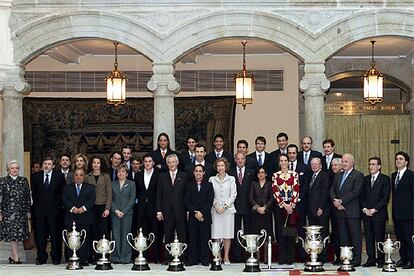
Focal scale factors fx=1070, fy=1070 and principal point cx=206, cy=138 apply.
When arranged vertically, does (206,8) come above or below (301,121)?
above

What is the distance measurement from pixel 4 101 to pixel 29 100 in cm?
417

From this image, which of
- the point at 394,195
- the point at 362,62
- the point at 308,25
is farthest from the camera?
the point at 362,62

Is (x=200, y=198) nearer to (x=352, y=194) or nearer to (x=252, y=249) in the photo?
(x=252, y=249)

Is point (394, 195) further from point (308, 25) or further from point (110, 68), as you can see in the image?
point (110, 68)

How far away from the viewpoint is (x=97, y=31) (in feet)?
53.0

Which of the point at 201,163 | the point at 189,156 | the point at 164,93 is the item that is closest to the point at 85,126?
the point at 164,93

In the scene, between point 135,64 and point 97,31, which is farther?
point 135,64

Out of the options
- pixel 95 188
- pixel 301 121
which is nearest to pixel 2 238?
pixel 95 188

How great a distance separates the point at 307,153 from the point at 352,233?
142 centimetres

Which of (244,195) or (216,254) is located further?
(244,195)

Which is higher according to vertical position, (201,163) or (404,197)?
(201,163)

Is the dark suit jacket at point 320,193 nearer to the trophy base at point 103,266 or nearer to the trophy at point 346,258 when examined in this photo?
the trophy at point 346,258

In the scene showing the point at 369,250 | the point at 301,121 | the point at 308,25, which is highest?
the point at 308,25

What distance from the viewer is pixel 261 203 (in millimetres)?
14922
